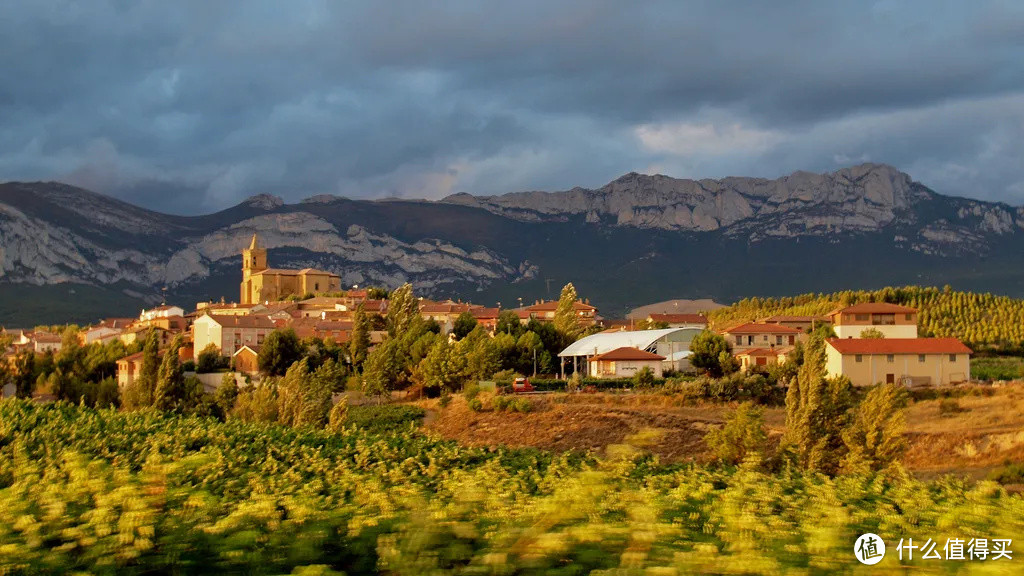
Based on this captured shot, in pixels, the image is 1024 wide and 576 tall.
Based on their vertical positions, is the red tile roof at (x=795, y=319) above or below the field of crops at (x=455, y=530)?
above

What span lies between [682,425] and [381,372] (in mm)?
19762

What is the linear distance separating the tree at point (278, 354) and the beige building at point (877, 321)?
36.0m

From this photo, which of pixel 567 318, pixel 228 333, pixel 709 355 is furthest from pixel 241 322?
pixel 709 355

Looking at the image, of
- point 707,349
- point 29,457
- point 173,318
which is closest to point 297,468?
point 29,457

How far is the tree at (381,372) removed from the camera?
5088 centimetres

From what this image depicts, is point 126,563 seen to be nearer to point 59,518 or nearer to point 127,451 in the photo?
point 59,518

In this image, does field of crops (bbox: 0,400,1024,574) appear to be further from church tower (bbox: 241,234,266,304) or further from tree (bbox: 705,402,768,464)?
church tower (bbox: 241,234,266,304)

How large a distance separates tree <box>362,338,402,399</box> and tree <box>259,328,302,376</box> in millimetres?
7420

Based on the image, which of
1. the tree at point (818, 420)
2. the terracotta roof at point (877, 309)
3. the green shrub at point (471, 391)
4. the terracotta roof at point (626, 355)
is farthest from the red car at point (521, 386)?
the terracotta roof at point (877, 309)

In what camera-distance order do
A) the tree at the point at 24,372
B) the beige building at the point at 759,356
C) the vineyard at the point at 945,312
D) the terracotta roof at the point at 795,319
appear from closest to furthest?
the tree at the point at 24,372 → the beige building at the point at 759,356 → the vineyard at the point at 945,312 → the terracotta roof at the point at 795,319

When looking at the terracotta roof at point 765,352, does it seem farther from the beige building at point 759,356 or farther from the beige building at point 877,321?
the beige building at point 877,321

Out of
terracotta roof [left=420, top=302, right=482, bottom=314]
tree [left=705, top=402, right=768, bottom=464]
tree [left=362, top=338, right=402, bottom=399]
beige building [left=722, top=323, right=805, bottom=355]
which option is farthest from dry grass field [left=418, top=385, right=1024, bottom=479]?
terracotta roof [left=420, top=302, right=482, bottom=314]

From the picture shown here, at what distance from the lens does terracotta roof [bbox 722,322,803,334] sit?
6362cm

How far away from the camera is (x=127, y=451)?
1016 cm
